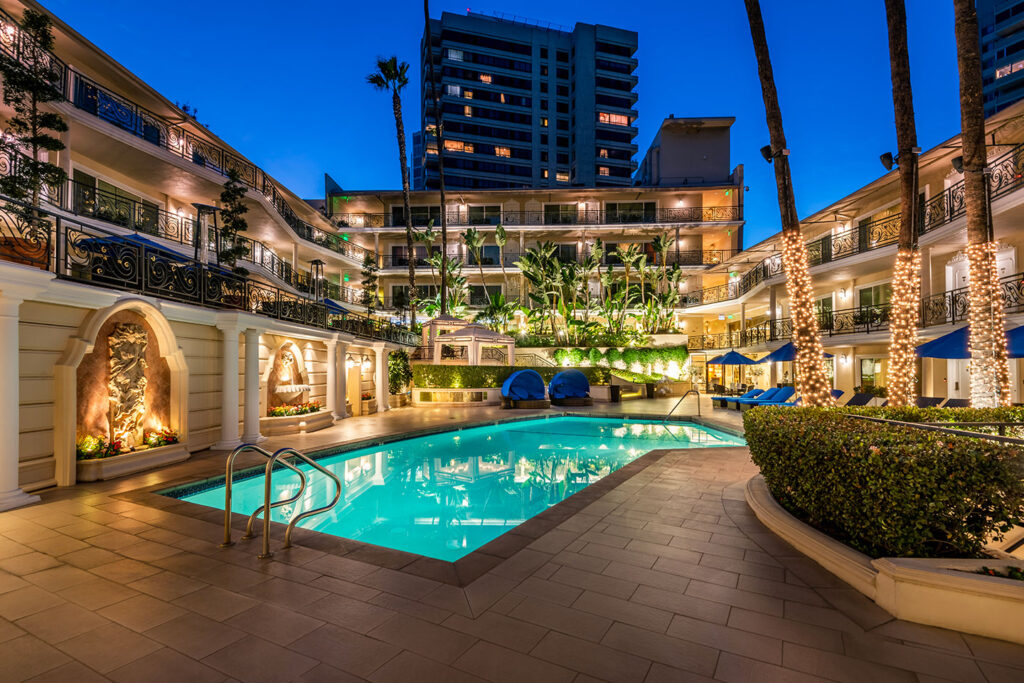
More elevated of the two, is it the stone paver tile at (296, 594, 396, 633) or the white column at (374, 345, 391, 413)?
the white column at (374, 345, 391, 413)

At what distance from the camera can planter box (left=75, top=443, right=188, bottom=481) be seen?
739 cm

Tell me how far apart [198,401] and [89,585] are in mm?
6676

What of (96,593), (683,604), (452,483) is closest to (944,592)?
(683,604)

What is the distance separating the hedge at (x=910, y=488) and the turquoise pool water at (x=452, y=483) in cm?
394

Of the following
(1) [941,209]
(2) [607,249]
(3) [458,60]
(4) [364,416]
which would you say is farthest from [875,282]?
(3) [458,60]

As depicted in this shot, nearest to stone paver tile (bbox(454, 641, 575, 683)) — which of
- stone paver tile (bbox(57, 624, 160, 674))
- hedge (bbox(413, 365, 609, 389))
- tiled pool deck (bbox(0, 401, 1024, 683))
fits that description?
tiled pool deck (bbox(0, 401, 1024, 683))

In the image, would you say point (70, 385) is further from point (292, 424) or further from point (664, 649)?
point (664, 649)

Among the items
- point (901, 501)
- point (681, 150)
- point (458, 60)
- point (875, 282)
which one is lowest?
point (901, 501)

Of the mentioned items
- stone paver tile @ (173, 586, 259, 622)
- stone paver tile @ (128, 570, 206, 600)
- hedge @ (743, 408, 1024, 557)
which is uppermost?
hedge @ (743, 408, 1024, 557)

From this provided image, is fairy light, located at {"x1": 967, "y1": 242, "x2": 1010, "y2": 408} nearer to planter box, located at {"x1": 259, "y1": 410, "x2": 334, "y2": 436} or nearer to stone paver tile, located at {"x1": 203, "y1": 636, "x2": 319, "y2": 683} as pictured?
stone paver tile, located at {"x1": 203, "y1": 636, "x2": 319, "y2": 683}

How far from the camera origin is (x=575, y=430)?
50.2 feet

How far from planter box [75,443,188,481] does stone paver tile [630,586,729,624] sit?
843 centimetres

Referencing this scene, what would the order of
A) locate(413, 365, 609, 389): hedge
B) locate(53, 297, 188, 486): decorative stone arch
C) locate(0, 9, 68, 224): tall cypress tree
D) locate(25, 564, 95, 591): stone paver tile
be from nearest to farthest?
locate(25, 564, 95, 591): stone paver tile
locate(53, 297, 188, 486): decorative stone arch
locate(0, 9, 68, 224): tall cypress tree
locate(413, 365, 609, 389): hedge

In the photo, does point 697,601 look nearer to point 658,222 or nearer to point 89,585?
point 89,585
